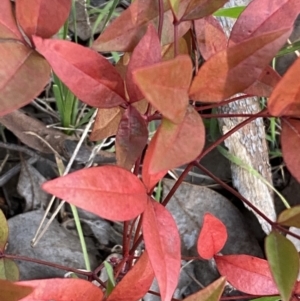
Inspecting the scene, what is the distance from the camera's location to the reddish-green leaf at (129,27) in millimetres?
444

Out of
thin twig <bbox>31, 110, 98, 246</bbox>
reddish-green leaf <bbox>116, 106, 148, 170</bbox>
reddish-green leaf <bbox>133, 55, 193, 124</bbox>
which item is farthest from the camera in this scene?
thin twig <bbox>31, 110, 98, 246</bbox>

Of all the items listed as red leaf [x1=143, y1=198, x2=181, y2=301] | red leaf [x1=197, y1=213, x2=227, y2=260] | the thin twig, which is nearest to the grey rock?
the thin twig

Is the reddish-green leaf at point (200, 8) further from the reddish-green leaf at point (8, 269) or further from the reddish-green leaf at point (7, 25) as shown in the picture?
the reddish-green leaf at point (8, 269)

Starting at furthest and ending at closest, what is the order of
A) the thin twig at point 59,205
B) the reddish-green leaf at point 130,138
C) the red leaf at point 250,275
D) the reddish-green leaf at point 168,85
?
the thin twig at point 59,205, the red leaf at point 250,275, the reddish-green leaf at point 130,138, the reddish-green leaf at point 168,85

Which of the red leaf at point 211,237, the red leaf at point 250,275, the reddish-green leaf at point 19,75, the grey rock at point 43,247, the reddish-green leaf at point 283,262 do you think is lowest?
the grey rock at point 43,247

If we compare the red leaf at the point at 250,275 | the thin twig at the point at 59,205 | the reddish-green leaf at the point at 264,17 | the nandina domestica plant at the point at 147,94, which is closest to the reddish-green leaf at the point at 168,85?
the nandina domestica plant at the point at 147,94

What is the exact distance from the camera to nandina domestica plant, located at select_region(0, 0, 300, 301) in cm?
33

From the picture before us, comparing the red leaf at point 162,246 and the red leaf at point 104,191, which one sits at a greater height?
the red leaf at point 104,191

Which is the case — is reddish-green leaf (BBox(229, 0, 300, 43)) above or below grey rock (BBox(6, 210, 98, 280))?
above

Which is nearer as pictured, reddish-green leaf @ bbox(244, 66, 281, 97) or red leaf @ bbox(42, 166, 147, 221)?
red leaf @ bbox(42, 166, 147, 221)

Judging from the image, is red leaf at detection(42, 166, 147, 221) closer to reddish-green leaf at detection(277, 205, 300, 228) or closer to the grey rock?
reddish-green leaf at detection(277, 205, 300, 228)

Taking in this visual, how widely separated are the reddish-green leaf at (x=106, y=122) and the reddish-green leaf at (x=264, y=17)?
0.16 meters

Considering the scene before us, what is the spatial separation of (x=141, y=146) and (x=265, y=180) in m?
0.46

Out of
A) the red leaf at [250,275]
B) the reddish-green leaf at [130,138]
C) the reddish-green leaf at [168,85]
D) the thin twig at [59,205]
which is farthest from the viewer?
the thin twig at [59,205]
